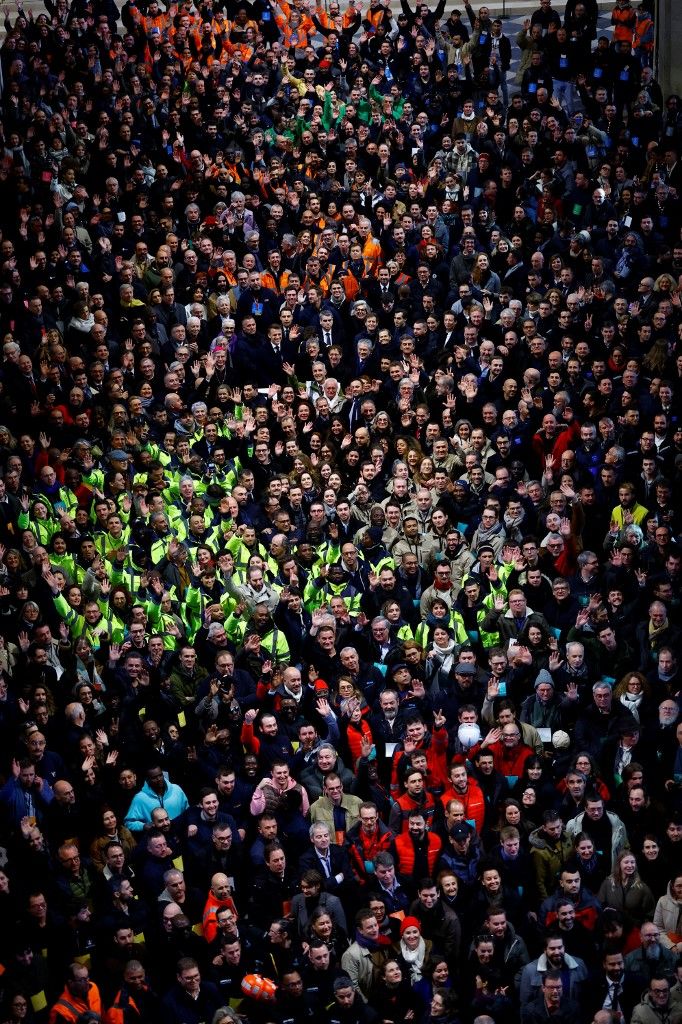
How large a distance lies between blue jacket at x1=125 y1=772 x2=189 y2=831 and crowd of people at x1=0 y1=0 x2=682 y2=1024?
31mm

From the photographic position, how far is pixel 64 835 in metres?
12.8

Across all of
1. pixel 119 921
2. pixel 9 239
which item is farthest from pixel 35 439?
pixel 119 921

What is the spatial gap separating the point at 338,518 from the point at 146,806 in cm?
381

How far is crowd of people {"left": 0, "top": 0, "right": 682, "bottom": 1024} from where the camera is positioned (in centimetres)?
1195

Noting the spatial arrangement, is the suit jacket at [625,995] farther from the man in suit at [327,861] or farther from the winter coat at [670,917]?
the man in suit at [327,861]

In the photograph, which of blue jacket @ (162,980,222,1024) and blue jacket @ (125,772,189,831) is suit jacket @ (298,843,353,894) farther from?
blue jacket @ (162,980,222,1024)

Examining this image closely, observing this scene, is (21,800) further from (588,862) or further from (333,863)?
(588,862)

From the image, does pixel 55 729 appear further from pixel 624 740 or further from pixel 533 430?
pixel 533 430

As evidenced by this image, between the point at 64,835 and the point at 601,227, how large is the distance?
33.2 feet

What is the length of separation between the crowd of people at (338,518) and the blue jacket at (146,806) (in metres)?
0.03

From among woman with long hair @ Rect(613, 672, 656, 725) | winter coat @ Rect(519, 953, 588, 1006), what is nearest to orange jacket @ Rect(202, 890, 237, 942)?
winter coat @ Rect(519, 953, 588, 1006)

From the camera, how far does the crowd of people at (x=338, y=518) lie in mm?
11945

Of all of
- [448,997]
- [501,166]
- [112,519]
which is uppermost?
[501,166]

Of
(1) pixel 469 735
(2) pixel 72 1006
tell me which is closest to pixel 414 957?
(1) pixel 469 735
